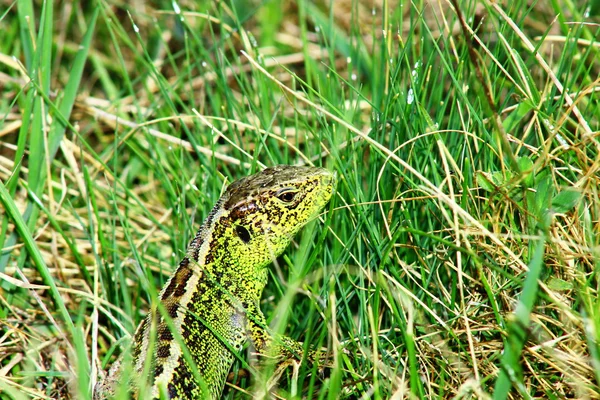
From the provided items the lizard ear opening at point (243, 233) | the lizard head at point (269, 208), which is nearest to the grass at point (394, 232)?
the lizard head at point (269, 208)

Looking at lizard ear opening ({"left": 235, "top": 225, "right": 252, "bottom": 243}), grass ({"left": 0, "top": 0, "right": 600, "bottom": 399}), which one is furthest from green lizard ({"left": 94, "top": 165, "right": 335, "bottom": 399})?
grass ({"left": 0, "top": 0, "right": 600, "bottom": 399})

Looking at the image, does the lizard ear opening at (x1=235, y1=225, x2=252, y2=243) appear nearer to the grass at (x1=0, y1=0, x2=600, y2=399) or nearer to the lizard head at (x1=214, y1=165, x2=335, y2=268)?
the lizard head at (x1=214, y1=165, x2=335, y2=268)

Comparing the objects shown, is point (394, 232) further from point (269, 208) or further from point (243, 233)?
point (243, 233)

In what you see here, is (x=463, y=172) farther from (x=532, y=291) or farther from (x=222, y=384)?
(x=222, y=384)

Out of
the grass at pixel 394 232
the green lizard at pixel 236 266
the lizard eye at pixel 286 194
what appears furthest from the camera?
the lizard eye at pixel 286 194

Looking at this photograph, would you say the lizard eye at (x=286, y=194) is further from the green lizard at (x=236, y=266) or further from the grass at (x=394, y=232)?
the grass at (x=394, y=232)
